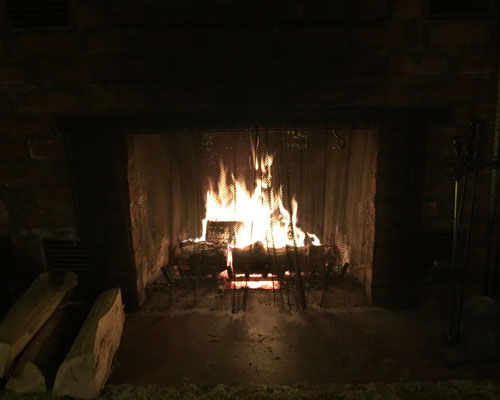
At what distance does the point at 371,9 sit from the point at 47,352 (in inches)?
130

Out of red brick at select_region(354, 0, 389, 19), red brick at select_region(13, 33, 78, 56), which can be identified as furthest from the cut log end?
red brick at select_region(354, 0, 389, 19)

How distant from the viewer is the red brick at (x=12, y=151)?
318 centimetres

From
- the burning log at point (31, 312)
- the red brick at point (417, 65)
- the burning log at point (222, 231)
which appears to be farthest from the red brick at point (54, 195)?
the red brick at point (417, 65)

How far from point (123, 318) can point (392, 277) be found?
2.32m

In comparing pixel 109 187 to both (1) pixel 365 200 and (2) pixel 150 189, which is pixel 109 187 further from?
(1) pixel 365 200

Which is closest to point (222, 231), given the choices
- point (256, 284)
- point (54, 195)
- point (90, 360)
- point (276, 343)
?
point (256, 284)

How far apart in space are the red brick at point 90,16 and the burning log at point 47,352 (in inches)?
85.8

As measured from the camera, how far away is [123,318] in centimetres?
333

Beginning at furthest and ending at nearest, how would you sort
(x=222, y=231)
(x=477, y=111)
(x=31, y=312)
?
1. (x=222, y=231)
2. (x=477, y=111)
3. (x=31, y=312)

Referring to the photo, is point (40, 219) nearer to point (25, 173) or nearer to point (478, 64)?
point (25, 173)

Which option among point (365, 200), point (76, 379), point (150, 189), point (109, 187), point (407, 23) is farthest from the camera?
point (150, 189)

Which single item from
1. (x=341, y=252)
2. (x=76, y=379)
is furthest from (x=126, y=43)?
(x=341, y=252)

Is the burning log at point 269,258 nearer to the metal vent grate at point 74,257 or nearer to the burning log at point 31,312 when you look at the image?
the metal vent grate at point 74,257

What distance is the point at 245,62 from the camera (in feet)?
9.67
